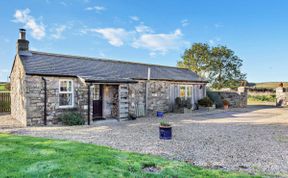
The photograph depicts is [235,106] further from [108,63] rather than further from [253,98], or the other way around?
[108,63]

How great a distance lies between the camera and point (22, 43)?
43.3 ft

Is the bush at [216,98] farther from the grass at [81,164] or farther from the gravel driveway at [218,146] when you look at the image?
the grass at [81,164]

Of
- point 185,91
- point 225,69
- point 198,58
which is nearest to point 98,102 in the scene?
point 185,91

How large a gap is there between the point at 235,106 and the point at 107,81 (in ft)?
55.5

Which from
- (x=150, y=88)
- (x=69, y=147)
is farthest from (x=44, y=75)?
(x=150, y=88)

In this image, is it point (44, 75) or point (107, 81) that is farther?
point (107, 81)

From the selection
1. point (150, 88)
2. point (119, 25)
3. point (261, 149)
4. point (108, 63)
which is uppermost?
point (119, 25)

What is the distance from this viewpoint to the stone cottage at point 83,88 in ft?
38.9

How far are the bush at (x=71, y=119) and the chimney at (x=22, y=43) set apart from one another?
4727 mm

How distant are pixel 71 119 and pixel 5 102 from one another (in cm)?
955

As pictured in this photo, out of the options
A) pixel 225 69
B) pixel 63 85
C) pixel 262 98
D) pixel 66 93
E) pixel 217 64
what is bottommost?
pixel 262 98

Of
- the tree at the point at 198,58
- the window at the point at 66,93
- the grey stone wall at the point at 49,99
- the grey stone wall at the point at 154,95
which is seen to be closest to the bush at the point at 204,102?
the grey stone wall at the point at 154,95

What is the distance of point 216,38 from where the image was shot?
31.5 m

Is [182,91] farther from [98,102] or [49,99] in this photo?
[49,99]
